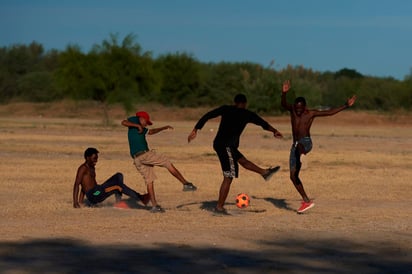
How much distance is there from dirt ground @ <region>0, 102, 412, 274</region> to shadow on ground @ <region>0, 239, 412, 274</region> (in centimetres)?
1

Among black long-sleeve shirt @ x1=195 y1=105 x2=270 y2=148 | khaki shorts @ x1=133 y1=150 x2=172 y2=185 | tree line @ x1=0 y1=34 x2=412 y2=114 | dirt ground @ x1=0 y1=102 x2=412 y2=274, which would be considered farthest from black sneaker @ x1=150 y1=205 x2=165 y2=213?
tree line @ x1=0 y1=34 x2=412 y2=114

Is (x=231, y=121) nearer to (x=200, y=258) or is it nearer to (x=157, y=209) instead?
(x=157, y=209)

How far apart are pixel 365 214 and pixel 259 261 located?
15.4 ft

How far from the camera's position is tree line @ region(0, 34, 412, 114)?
56.8m

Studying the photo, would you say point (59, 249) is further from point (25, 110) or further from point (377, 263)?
point (25, 110)

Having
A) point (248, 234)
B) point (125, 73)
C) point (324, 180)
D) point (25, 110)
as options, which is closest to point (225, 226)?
point (248, 234)

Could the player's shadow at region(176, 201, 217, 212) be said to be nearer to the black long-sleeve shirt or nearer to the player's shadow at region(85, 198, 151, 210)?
the player's shadow at region(85, 198, 151, 210)

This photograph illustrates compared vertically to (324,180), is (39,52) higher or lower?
higher

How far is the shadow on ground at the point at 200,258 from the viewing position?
9.50 meters

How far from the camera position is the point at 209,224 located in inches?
514

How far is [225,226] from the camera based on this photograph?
12.9 metres

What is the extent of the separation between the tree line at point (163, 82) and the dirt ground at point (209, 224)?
30.4 m

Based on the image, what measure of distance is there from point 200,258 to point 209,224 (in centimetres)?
288

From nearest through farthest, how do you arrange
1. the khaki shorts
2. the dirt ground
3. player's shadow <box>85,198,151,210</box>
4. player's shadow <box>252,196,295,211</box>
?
1. the dirt ground
2. the khaki shorts
3. player's shadow <box>85,198,151,210</box>
4. player's shadow <box>252,196,295,211</box>
